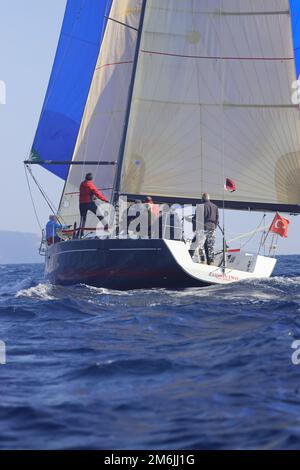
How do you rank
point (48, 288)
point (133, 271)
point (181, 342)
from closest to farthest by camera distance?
point (181, 342) → point (133, 271) → point (48, 288)

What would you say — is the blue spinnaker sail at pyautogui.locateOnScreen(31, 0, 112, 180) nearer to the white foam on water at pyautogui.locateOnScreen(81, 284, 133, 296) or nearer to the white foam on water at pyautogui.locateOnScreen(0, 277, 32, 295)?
the white foam on water at pyautogui.locateOnScreen(0, 277, 32, 295)

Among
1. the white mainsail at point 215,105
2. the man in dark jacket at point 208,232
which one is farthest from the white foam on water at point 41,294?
the man in dark jacket at point 208,232

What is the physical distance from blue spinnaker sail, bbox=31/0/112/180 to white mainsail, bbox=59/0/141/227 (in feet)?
3.78

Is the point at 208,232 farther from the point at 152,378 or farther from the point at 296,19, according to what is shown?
the point at 152,378

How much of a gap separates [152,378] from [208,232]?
26.8 feet

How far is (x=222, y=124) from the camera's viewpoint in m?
16.1

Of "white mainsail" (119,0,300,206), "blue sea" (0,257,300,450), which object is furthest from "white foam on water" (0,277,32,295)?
"blue sea" (0,257,300,450)

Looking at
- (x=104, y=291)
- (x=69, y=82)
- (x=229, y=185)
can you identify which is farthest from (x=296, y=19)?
(x=104, y=291)

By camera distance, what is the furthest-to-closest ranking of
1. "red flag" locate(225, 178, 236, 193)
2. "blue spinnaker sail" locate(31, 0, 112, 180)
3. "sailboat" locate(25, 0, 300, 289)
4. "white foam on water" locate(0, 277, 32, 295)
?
"blue spinnaker sail" locate(31, 0, 112, 180)
"white foam on water" locate(0, 277, 32, 295)
"sailboat" locate(25, 0, 300, 289)
"red flag" locate(225, 178, 236, 193)

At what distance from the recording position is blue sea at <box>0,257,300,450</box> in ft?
15.8

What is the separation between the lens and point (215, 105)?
16.1 m

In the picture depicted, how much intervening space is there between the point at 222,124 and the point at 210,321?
727 centimetres
